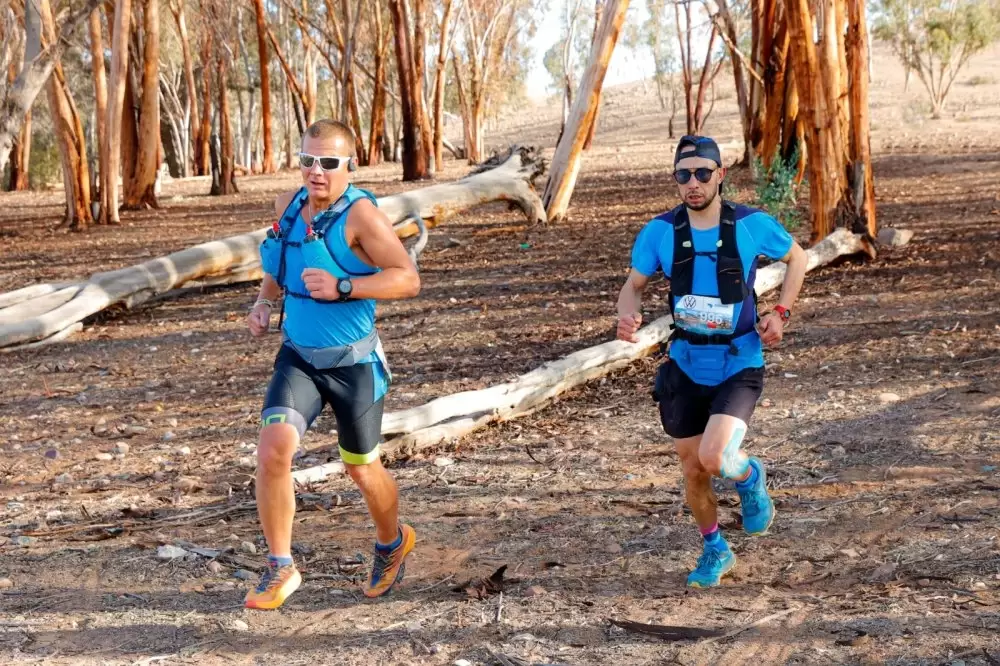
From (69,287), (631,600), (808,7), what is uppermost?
(808,7)

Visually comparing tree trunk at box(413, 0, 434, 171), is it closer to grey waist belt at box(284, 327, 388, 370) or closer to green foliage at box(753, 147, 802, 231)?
green foliage at box(753, 147, 802, 231)

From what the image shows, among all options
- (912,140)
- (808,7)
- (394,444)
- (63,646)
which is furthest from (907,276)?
(912,140)

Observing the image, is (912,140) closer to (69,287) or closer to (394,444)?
(69,287)

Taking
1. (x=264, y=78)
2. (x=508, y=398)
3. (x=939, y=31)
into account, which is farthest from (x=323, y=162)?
(x=939, y=31)

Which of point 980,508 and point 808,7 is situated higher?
point 808,7

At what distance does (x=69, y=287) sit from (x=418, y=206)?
12.8 ft

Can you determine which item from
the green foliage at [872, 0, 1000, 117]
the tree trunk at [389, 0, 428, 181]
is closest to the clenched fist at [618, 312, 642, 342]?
the tree trunk at [389, 0, 428, 181]

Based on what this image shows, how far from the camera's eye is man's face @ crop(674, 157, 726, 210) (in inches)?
159

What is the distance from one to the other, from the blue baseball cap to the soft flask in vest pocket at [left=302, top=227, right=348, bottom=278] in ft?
4.03

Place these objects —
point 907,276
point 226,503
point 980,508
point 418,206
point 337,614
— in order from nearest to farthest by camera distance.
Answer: point 337,614, point 980,508, point 226,503, point 907,276, point 418,206

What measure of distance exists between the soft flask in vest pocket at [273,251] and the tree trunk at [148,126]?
15.5m

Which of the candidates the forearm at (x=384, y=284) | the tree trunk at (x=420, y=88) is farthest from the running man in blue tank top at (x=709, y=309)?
the tree trunk at (x=420, y=88)

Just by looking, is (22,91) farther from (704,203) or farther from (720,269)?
(720,269)

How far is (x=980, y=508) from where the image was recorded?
4.96 m
